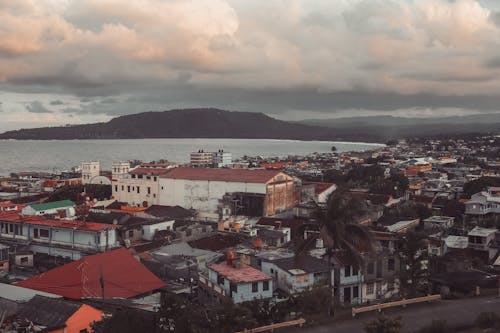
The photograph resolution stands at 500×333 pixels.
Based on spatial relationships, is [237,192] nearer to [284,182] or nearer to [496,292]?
[284,182]

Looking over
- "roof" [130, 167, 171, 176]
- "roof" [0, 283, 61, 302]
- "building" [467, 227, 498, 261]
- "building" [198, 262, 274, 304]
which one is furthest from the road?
"roof" [130, 167, 171, 176]

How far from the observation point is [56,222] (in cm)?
3253

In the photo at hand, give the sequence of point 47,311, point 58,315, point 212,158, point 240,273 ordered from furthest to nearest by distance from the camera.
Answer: point 212,158
point 240,273
point 47,311
point 58,315

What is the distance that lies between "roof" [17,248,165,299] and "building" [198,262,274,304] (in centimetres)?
282

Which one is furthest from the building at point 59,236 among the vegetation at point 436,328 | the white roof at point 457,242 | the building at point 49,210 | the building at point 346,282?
the vegetation at point 436,328

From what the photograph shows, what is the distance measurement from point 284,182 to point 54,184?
3769cm

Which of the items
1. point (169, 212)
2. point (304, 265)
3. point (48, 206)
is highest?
point (48, 206)

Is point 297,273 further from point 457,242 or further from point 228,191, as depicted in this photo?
point 228,191

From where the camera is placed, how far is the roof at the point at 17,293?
A: 21.0m

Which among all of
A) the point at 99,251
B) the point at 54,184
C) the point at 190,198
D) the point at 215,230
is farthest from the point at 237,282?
the point at 54,184

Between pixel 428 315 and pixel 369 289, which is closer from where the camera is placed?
pixel 428 315

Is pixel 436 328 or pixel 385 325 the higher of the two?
pixel 385 325

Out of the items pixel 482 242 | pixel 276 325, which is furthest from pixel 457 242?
pixel 276 325

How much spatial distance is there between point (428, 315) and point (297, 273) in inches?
258
